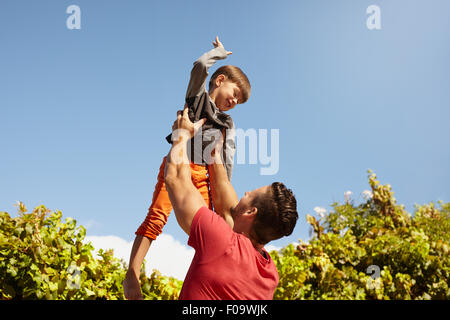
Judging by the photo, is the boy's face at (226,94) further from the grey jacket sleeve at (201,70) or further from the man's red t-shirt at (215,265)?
the man's red t-shirt at (215,265)

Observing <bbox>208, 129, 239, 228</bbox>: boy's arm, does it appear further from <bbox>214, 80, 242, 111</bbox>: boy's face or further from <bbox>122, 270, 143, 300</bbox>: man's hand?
<bbox>122, 270, 143, 300</bbox>: man's hand

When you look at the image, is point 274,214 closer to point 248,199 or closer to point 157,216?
point 248,199

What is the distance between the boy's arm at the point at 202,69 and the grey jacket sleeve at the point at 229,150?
0.47 metres

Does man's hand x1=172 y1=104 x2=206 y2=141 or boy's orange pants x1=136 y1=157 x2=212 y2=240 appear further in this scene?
boy's orange pants x1=136 y1=157 x2=212 y2=240

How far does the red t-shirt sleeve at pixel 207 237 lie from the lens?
2.46m

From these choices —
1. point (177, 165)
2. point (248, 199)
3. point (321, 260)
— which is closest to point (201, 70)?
point (177, 165)

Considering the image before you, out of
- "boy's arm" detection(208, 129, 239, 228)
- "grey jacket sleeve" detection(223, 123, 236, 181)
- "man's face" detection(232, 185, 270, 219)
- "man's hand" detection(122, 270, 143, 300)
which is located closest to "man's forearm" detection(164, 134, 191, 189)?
"man's face" detection(232, 185, 270, 219)

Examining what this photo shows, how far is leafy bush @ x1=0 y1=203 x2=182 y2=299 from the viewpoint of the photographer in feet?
16.4

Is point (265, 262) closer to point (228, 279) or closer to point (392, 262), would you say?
point (228, 279)

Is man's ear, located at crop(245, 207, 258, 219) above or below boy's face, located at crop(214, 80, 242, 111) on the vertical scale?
below

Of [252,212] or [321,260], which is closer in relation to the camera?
[252,212]

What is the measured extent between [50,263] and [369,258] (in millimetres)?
6402

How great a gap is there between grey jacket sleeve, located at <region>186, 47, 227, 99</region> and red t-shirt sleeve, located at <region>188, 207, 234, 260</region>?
40.7 inches

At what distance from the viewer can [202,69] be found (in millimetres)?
2955
